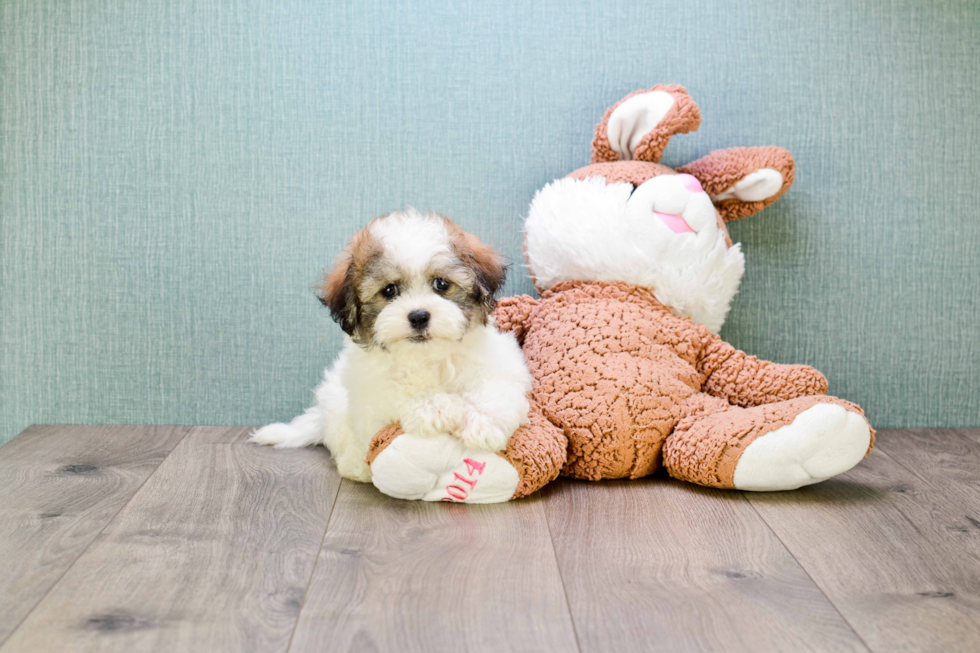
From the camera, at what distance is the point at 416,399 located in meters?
1.63

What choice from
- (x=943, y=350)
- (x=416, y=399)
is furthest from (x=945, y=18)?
(x=416, y=399)

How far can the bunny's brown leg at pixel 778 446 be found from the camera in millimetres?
1617

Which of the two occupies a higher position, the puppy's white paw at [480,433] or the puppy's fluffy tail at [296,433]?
the puppy's white paw at [480,433]

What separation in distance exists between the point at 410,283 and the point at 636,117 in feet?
2.53

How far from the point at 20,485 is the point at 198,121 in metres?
0.97

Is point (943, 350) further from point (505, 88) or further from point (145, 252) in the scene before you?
point (145, 252)

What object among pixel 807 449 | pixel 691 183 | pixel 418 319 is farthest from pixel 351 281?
pixel 807 449

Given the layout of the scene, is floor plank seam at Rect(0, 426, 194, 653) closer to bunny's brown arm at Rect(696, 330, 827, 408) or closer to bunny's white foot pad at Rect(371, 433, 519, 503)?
bunny's white foot pad at Rect(371, 433, 519, 503)

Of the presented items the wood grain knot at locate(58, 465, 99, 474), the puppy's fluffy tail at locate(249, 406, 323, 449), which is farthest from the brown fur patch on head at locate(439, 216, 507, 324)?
the wood grain knot at locate(58, 465, 99, 474)

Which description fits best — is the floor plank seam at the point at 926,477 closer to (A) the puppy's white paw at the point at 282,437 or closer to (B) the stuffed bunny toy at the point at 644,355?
(B) the stuffed bunny toy at the point at 644,355

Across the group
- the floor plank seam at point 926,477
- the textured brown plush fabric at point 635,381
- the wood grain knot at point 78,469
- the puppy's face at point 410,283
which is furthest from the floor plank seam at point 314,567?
the floor plank seam at point 926,477

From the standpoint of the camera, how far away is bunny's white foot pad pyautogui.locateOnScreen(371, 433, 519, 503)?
158 centimetres

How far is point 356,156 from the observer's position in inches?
83.5

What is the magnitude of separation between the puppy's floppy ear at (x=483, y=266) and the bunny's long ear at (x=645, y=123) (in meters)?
0.53
